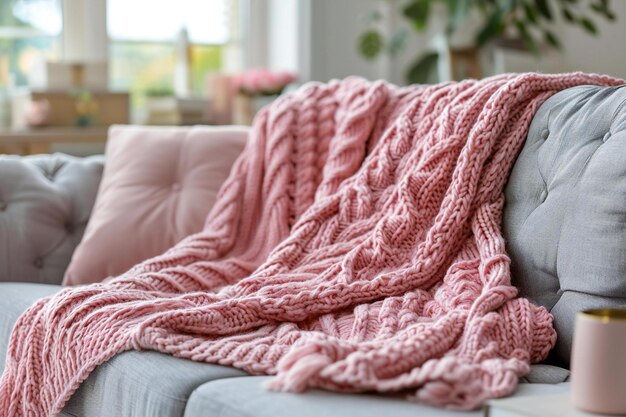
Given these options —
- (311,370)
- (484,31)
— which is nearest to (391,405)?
(311,370)

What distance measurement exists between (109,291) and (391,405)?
716mm

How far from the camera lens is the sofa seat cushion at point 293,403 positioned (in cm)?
119

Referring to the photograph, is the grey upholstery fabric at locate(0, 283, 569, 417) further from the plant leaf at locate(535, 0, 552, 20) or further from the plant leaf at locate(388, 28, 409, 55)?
the plant leaf at locate(388, 28, 409, 55)

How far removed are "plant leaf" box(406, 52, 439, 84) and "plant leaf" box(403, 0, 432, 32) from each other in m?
0.26

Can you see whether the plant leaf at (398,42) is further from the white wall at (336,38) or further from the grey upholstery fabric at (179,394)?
the grey upholstery fabric at (179,394)

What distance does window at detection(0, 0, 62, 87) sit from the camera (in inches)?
164

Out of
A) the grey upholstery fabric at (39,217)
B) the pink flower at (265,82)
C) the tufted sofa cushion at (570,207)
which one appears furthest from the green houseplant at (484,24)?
the tufted sofa cushion at (570,207)

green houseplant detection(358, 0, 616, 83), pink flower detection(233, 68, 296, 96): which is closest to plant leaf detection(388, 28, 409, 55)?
green houseplant detection(358, 0, 616, 83)

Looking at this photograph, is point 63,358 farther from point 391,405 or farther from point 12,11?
point 12,11

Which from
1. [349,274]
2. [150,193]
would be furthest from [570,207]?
[150,193]

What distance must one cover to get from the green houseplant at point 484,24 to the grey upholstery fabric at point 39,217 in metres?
2.04

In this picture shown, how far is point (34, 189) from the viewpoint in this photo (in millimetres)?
2367

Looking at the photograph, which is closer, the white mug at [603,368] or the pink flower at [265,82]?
the white mug at [603,368]

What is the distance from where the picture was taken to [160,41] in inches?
177
